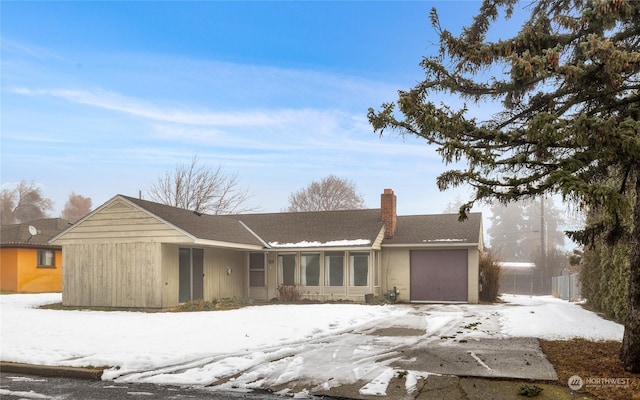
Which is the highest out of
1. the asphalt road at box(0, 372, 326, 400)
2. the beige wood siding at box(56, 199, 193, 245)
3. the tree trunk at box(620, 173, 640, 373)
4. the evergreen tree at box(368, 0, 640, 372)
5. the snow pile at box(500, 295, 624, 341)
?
the evergreen tree at box(368, 0, 640, 372)

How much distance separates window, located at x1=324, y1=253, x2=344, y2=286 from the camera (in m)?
23.6

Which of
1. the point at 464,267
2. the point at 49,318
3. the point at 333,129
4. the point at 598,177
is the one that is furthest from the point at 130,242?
the point at 598,177

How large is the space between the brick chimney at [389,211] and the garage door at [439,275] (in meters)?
1.67

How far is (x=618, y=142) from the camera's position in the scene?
6.62 m

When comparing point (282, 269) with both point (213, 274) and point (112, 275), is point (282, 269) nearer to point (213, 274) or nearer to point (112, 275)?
point (213, 274)

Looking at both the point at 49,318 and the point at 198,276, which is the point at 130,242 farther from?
the point at 49,318

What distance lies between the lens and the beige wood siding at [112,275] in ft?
60.9

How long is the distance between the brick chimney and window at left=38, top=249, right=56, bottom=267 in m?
20.2

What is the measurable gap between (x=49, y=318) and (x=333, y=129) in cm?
1555

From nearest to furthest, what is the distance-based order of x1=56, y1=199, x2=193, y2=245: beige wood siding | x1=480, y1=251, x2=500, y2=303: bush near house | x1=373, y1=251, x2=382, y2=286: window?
x1=56, y1=199, x2=193, y2=245: beige wood siding
x1=373, y1=251, x2=382, y2=286: window
x1=480, y1=251, x2=500, y2=303: bush near house

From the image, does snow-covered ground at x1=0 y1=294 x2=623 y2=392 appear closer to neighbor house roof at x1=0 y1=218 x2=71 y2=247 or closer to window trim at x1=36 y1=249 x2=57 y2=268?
window trim at x1=36 y1=249 x2=57 y2=268

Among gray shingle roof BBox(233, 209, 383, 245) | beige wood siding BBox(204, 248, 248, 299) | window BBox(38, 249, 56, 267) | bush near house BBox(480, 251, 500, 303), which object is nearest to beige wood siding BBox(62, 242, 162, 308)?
beige wood siding BBox(204, 248, 248, 299)

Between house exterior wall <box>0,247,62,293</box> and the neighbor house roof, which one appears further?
the neighbor house roof

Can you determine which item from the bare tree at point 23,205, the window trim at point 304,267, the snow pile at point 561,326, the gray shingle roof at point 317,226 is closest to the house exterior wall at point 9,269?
the gray shingle roof at point 317,226
